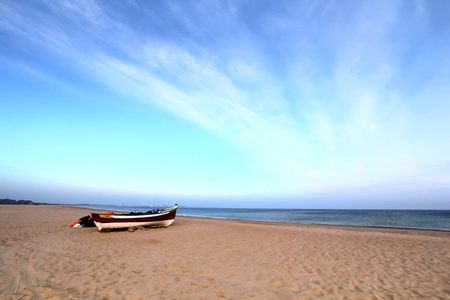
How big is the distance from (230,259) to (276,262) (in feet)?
5.36

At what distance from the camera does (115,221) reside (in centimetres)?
1522

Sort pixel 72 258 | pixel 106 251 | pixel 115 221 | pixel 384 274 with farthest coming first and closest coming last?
pixel 115 221, pixel 106 251, pixel 72 258, pixel 384 274

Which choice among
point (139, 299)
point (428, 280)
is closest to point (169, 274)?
point (139, 299)

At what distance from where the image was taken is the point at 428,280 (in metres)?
6.13

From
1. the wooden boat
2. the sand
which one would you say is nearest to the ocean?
the wooden boat

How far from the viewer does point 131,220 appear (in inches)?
631

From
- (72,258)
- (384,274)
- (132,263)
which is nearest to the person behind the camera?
(384,274)

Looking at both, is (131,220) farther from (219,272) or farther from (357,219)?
(357,219)

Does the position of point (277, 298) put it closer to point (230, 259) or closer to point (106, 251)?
point (230, 259)

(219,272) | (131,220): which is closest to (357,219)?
(131,220)

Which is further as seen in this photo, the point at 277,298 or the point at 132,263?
the point at 132,263

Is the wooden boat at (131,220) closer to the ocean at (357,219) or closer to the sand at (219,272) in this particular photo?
the sand at (219,272)

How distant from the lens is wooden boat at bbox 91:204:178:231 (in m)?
14.8

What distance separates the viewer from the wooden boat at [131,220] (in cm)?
1484
